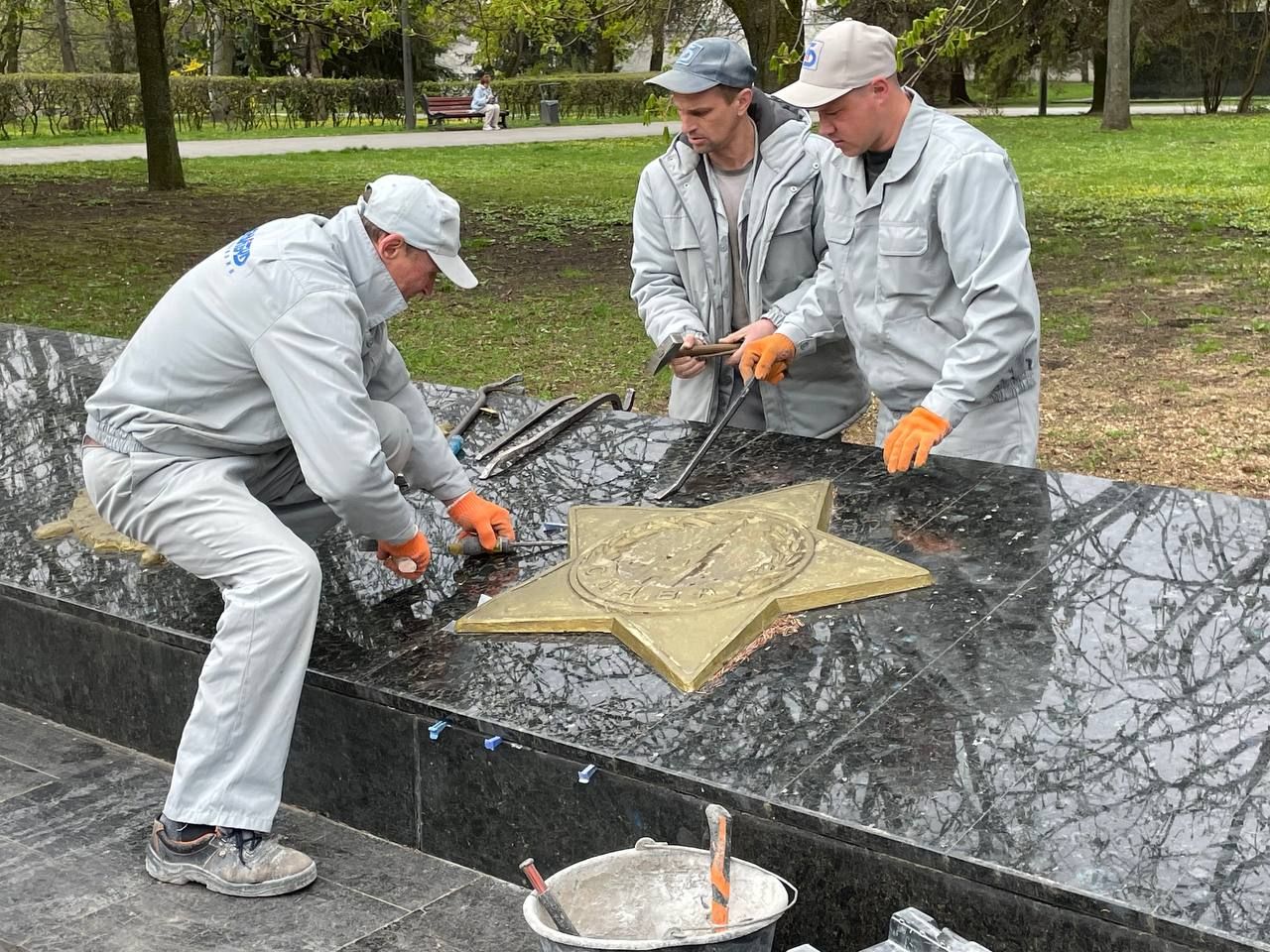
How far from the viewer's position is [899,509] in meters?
4.06

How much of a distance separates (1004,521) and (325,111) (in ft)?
106

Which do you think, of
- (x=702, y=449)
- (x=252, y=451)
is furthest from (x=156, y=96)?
(x=252, y=451)

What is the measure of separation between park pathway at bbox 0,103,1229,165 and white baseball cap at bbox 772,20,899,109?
17402 millimetres

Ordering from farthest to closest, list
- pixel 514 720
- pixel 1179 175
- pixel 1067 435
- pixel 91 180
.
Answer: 1. pixel 91 180
2. pixel 1179 175
3. pixel 1067 435
4. pixel 514 720

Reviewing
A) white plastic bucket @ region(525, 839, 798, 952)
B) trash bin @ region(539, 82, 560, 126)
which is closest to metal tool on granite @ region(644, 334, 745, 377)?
white plastic bucket @ region(525, 839, 798, 952)

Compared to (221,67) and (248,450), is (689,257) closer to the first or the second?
(248,450)

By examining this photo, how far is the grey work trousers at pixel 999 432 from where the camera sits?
13.6ft

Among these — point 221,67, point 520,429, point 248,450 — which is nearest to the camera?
point 248,450

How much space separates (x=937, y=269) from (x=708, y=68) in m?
0.89

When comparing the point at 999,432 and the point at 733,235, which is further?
the point at 733,235

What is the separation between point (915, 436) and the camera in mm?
3750

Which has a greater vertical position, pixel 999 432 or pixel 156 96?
pixel 156 96

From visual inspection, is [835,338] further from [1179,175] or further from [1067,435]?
[1179,175]

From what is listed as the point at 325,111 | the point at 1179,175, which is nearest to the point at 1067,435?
the point at 1179,175
